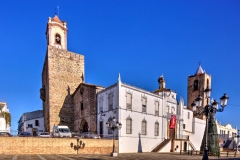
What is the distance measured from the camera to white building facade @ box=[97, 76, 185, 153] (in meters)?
25.9

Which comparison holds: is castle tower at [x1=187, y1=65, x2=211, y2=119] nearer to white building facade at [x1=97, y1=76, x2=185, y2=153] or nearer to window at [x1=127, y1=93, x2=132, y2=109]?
white building facade at [x1=97, y1=76, x2=185, y2=153]

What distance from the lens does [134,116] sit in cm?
2748

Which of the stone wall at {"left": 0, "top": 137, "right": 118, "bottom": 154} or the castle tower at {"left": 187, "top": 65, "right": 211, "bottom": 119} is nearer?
the stone wall at {"left": 0, "top": 137, "right": 118, "bottom": 154}

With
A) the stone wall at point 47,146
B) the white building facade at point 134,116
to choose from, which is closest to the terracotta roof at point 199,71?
the white building facade at point 134,116

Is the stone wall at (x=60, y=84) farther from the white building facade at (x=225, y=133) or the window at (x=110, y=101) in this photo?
the white building facade at (x=225, y=133)

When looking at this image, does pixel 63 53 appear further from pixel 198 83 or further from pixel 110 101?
pixel 198 83

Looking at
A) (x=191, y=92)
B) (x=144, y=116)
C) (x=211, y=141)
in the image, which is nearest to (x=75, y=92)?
(x=144, y=116)

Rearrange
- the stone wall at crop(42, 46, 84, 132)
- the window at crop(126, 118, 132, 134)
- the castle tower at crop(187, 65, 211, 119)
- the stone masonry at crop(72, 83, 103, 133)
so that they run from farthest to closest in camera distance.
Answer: the castle tower at crop(187, 65, 211, 119) < the stone wall at crop(42, 46, 84, 132) < the stone masonry at crop(72, 83, 103, 133) < the window at crop(126, 118, 132, 134)

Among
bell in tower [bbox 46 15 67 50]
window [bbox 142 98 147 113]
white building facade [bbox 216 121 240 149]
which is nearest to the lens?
window [bbox 142 98 147 113]

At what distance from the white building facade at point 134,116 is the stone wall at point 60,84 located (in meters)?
9.91

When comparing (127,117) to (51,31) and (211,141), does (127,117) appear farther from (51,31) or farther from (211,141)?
(51,31)

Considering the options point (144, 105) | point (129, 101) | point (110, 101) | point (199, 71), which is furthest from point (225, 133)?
point (110, 101)

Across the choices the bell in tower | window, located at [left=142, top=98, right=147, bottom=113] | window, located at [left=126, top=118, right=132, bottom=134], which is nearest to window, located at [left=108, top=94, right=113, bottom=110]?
window, located at [left=126, top=118, right=132, bottom=134]

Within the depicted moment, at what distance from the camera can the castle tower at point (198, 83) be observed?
51631 millimetres
